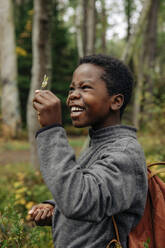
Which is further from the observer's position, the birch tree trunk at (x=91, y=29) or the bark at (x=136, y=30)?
the birch tree trunk at (x=91, y=29)

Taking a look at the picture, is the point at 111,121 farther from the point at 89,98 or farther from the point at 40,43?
the point at 40,43

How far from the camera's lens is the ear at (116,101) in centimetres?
169

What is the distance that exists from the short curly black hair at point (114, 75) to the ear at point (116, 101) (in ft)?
0.08

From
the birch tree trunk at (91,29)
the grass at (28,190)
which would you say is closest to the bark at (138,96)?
the grass at (28,190)

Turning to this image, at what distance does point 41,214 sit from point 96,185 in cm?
73

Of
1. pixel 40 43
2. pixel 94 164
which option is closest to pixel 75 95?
pixel 94 164

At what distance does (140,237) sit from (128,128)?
0.62 metres

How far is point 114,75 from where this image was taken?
1.73 metres

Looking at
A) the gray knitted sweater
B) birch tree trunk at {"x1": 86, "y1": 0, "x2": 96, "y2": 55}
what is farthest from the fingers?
birch tree trunk at {"x1": 86, "y1": 0, "x2": 96, "y2": 55}

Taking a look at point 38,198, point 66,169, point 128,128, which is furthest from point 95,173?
point 38,198

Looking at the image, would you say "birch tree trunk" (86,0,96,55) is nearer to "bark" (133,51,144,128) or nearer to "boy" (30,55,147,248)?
"bark" (133,51,144,128)

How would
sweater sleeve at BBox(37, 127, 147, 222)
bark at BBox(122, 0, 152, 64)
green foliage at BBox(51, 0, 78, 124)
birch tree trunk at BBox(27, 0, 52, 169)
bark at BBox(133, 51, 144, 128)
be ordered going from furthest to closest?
green foliage at BBox(51, 0, 78, 124), bark at BBox(133, 51, 144, 128), birch tree trunk at BBox(27, 0, 52, 169), bark at BBox(122, 0, 152, 64), sweater sleeve at BBox(37, 127, 147, 222)

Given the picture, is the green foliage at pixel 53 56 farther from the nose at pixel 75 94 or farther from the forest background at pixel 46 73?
the nose at pixel 75 94

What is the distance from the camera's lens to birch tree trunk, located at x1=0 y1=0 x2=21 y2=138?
11938 mm
